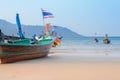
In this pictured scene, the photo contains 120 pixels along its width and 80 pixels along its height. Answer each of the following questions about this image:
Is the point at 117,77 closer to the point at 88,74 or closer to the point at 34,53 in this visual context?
the point at 88,74

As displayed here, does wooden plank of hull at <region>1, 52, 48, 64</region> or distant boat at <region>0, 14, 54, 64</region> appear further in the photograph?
wooden plank of hull at <region>1, 52, 48, 64</region>

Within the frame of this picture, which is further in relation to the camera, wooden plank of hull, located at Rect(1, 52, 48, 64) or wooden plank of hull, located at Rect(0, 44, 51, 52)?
wooden plank of hull, located at Rect(1, 52, 48, 64)

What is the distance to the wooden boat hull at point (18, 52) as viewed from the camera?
45.6 ft

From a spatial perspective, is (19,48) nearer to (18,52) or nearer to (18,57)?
(18,52)

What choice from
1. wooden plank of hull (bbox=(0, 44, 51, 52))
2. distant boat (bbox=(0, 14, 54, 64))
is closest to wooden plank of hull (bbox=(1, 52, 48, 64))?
distant boat (bbox=(0, 14, 54, 64))

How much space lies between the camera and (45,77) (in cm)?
962

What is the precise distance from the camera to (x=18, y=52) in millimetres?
14625

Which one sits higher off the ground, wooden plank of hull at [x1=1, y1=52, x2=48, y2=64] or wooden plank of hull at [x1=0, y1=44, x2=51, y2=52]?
wooden plank of hull at [x1=0, y1=44, x2=51, y2=52]

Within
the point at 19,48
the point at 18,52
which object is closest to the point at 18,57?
the point at 18,52

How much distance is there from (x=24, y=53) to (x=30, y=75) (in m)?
5.23

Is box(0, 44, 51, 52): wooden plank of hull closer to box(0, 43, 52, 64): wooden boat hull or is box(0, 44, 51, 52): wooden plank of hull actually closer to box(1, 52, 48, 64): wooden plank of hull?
box(0, 43, 52, 64): wooden boat hull

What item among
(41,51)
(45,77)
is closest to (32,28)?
(41,51)

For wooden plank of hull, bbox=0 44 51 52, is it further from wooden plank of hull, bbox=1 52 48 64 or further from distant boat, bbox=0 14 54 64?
wooden plank of hull, bbox=1 52 48 64

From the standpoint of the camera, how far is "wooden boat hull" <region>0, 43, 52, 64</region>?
547 inches
